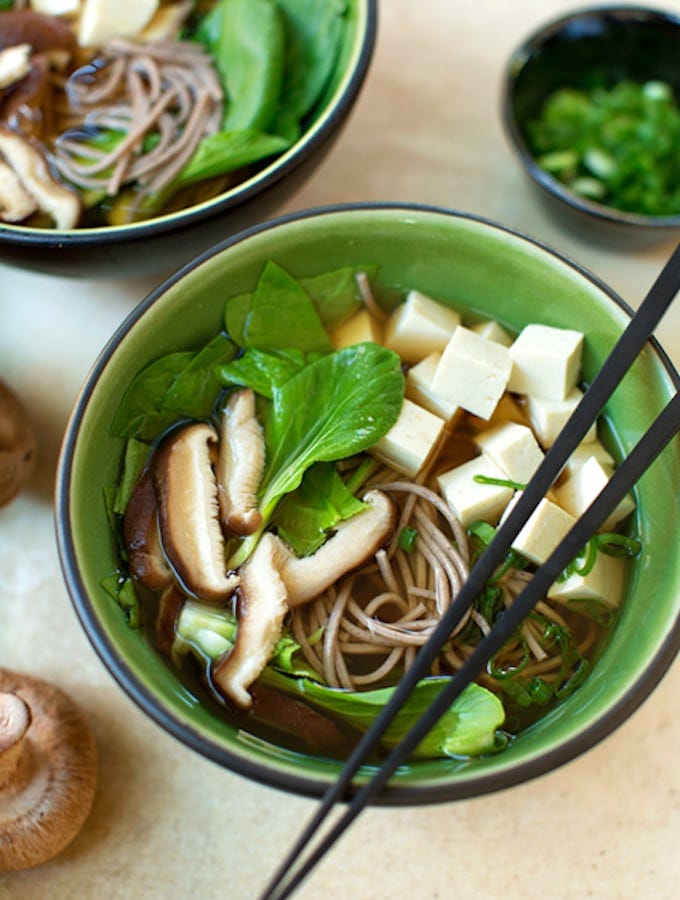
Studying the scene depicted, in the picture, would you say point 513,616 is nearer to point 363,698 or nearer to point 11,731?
point 363,698

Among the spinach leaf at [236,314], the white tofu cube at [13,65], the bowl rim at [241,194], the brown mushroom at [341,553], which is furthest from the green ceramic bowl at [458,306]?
the white tofu cube at [13,65]

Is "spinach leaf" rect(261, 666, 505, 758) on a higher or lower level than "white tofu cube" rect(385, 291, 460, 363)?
lower

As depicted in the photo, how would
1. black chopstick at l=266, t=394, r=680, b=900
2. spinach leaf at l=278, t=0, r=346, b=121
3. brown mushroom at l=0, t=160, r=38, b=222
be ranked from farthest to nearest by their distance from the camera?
spinach leaf at l=278, t=0, r=346, b=121 < brown mushroom at l=0, t=160, r=38, b=222 < black chopstick at l=266, t=394, r=680, b=900

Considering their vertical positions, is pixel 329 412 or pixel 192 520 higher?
pixel 329 412

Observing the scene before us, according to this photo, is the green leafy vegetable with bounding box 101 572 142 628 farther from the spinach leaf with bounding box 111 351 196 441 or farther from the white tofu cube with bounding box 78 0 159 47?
the white tofu cube with bounding box 78 0 159 47

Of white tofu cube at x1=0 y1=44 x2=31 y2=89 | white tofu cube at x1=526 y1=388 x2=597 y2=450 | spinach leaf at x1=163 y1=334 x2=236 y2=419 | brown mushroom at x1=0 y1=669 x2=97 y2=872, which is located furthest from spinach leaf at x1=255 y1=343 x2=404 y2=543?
white tofu cube at x1=0 y1=44 x2=31 y2=89

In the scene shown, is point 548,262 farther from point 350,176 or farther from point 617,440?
point 350,176

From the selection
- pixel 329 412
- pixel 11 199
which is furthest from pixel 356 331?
pixel 11 199

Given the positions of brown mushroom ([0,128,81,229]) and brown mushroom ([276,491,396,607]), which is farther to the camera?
brown mushroom ([0,128,81,229])
